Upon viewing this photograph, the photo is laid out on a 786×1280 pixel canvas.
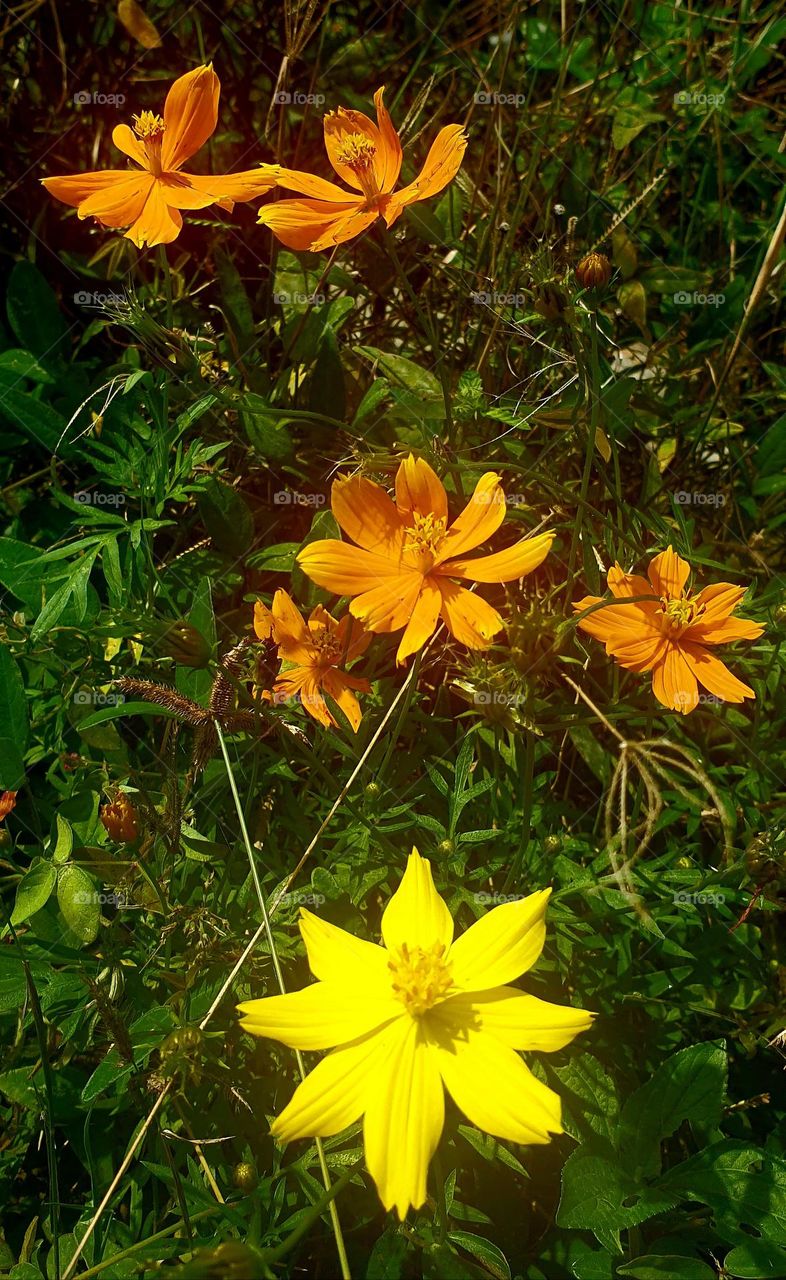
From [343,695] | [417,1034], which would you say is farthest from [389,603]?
[417,1034]

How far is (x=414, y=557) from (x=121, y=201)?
0.50 meters

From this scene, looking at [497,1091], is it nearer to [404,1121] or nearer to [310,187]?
[404,1121]

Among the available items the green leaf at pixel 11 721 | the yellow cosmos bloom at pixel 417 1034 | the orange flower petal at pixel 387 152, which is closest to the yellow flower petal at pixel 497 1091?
the yellow cosmos bloom at pixel 417 1034

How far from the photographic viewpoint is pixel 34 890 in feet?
3.40

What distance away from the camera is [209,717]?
908 mm

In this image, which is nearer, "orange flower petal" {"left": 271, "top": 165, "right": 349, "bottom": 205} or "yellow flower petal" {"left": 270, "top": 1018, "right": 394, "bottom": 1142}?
"yellow flower petal" {"left": 270, "top": 1018, "right": 394, "bottom": 1142}

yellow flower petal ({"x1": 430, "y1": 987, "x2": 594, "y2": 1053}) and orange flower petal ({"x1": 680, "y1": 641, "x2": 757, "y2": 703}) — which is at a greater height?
orange flower petal ({"x1": 680, "y1": 641, "x2": 757, "y2": 703})

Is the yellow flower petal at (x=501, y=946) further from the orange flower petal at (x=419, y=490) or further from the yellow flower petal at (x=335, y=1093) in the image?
the orange flower petal at (x=419, y=490)

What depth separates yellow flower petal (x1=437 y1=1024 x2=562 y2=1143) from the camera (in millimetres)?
700

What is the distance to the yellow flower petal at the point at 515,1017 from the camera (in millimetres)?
729

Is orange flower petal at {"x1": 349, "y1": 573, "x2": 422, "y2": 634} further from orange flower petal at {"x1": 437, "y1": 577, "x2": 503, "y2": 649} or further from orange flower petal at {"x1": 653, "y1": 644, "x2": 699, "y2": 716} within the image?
orange flower petal at {"x1": 653, "y1": 644, "x2": 699, "y2": 716}

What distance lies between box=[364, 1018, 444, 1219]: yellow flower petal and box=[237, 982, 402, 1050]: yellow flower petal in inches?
1.1

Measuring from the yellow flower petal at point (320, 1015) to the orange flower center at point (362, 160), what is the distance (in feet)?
2.59

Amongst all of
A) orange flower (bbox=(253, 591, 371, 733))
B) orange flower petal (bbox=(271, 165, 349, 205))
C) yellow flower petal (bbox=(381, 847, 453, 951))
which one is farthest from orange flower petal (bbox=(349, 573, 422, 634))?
orange flower petal (bbox=(271, 165, 349, 205))
